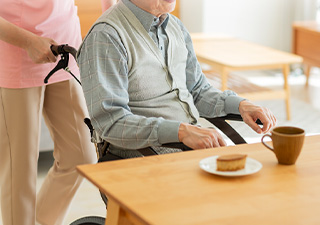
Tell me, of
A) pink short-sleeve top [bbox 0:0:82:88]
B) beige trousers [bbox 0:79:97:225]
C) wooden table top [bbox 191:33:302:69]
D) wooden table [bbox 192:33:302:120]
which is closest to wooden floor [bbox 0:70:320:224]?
beige trousers [bbox 0:79:97:225]

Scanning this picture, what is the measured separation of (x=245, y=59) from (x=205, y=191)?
3290mm

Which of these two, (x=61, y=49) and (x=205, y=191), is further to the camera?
(x=61, y=49)

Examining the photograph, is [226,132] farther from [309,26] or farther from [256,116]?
[309,26]

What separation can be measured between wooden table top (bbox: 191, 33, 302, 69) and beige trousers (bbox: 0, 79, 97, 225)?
84.5 inches

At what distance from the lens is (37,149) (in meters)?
2.23

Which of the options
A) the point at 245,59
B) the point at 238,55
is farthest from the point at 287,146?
the point at 238,55

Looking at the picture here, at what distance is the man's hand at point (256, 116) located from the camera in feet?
6.06

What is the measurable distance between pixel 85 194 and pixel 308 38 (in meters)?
3.20

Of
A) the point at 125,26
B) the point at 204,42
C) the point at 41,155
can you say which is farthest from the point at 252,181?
the point at 204,42

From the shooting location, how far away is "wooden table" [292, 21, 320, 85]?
5.39 meters

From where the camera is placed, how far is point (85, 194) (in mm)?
3129

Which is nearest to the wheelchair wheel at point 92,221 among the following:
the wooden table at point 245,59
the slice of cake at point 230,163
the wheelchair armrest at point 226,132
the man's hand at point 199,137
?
the wheelchair armrest at point 226,132

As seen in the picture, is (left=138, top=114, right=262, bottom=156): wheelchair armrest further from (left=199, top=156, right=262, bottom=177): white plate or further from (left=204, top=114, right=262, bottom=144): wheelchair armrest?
(left=199, top=156, right=262, bottom=177): white plate

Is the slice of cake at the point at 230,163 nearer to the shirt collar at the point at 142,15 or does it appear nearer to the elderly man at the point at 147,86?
the elderly man at the point at 147,86
